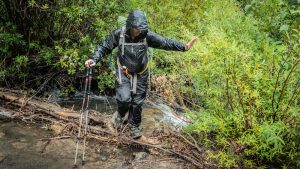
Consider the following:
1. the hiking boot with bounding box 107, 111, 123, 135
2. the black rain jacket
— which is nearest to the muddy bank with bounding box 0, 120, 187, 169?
the hiking boot with bounding box 107, 111, 123, 135

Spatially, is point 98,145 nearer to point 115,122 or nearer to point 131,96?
point 115,122

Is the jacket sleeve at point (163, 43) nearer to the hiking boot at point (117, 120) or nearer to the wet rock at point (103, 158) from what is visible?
the hiking boot at point (117, 120)

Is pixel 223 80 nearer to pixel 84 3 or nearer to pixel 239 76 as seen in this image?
pixel 239 76

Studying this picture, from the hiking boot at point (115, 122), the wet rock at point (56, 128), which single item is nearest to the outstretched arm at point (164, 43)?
the hiking boot at point (115, 122)

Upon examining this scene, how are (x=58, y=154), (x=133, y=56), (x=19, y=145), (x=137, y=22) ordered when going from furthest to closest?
1. (x=133, y=56)
2. (x=137, y=22)
3. (x=19, y=145)
4. (x=58, y=154)

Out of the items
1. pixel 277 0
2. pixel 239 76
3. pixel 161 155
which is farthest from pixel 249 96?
pixel 277 0

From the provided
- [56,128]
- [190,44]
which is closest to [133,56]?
[190,44]

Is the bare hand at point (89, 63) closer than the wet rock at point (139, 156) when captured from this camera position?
No

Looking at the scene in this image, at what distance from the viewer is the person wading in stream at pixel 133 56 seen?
5.78 metres

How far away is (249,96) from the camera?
14.5 ft

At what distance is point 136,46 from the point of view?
586cm

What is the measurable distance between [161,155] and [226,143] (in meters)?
1.21

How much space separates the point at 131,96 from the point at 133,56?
787mm

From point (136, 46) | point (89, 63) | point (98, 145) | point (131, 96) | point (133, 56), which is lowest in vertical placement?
point (98, 145)
